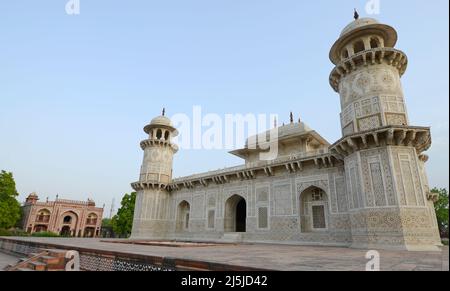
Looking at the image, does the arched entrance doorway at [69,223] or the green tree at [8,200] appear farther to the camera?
the arched entrance doorway at [69,223]

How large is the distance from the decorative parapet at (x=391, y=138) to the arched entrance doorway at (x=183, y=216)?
52.3ft

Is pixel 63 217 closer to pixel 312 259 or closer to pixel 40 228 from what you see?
pixel 40 228

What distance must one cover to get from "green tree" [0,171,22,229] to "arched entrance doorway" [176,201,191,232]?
2082cm

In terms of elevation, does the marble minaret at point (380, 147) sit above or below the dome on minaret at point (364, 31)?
below

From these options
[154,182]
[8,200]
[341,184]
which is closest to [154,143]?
[154,182]

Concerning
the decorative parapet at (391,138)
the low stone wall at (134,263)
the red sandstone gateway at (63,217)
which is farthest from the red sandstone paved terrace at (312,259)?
the red sandstone gateway at (63,217)

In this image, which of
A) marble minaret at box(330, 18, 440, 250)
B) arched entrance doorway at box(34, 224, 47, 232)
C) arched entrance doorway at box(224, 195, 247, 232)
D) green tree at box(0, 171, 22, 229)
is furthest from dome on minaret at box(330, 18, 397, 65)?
arched entrance doorway at box(34, 224, 47, 232)

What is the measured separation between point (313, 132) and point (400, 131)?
27.4 ft

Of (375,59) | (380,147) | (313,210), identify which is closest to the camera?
(380,147)

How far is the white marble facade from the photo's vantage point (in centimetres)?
1009

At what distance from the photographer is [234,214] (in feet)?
65.6

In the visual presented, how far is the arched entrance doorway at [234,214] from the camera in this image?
1927 cm

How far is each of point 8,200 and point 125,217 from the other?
13200 millimetres

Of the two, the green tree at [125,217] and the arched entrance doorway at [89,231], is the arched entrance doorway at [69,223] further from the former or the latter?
the green tree at [125,217]
